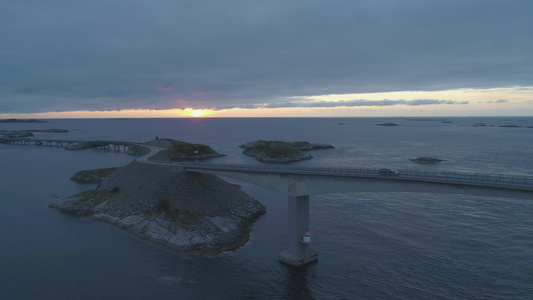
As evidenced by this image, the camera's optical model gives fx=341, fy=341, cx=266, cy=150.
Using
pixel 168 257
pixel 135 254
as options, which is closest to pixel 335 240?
pixel 168 257

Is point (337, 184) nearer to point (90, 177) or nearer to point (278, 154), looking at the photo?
point (90, 177)

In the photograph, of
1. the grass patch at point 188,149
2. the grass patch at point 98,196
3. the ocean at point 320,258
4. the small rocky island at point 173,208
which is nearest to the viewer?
the ocean at point 320,258

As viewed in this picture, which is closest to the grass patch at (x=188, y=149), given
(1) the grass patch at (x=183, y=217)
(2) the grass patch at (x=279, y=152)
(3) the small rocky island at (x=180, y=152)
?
(3) the small rocky island at (x=180, y=152)

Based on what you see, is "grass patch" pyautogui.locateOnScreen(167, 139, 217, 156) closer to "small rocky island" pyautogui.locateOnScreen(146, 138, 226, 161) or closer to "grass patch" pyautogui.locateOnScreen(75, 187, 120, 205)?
"small rocky island" pyautogui.locateOnScreen(146, 138, 226, 161)

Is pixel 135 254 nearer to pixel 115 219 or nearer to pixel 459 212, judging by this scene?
pixel 115 219

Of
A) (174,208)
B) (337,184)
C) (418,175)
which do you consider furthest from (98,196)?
(418,175)

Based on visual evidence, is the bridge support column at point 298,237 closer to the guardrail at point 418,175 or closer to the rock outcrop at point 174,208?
the guardrail at point 418,175

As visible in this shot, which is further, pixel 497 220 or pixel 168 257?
pixel 497 220
